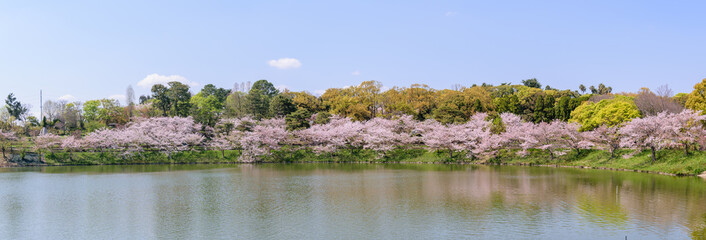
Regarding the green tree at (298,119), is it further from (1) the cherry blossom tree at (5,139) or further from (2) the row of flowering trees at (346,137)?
(1) the cherry blossom tree at (5,139)

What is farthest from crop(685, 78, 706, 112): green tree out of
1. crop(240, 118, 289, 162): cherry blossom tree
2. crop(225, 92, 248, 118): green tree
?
crop(225, 92, 248, 118): green tree

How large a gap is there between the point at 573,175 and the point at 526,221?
21465 mm

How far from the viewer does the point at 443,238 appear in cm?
1736

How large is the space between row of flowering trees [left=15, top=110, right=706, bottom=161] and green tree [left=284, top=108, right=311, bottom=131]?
145cm

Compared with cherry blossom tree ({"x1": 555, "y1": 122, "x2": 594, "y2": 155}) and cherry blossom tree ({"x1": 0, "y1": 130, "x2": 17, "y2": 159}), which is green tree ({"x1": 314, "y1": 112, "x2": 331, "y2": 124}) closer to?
cherry blossom tree ({"x1": 555, "y1": 122, "x2": 594, "y2": 155})

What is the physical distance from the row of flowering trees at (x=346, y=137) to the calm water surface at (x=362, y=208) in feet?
48.6

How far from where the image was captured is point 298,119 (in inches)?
2793

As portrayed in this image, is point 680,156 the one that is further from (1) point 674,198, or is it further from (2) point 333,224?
(2) point 333,224

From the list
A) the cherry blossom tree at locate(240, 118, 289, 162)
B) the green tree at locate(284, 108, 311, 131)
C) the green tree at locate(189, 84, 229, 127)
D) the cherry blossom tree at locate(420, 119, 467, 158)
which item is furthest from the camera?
the green tree at locate(189, 84, 229, 127)

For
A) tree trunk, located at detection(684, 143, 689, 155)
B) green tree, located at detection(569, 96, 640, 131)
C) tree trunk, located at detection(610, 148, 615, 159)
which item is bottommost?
tree trunk, located at detection(610, 148, 615, 159)

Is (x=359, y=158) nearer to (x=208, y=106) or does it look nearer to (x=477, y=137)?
(x=477, y=137)

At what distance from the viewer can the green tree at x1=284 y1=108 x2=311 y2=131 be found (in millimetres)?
69688

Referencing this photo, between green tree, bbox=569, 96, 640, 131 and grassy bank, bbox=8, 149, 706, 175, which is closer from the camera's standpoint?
grassy bank, bbox=8, 149, 706, 175

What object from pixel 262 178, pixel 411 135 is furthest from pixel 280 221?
pixel 411 135
